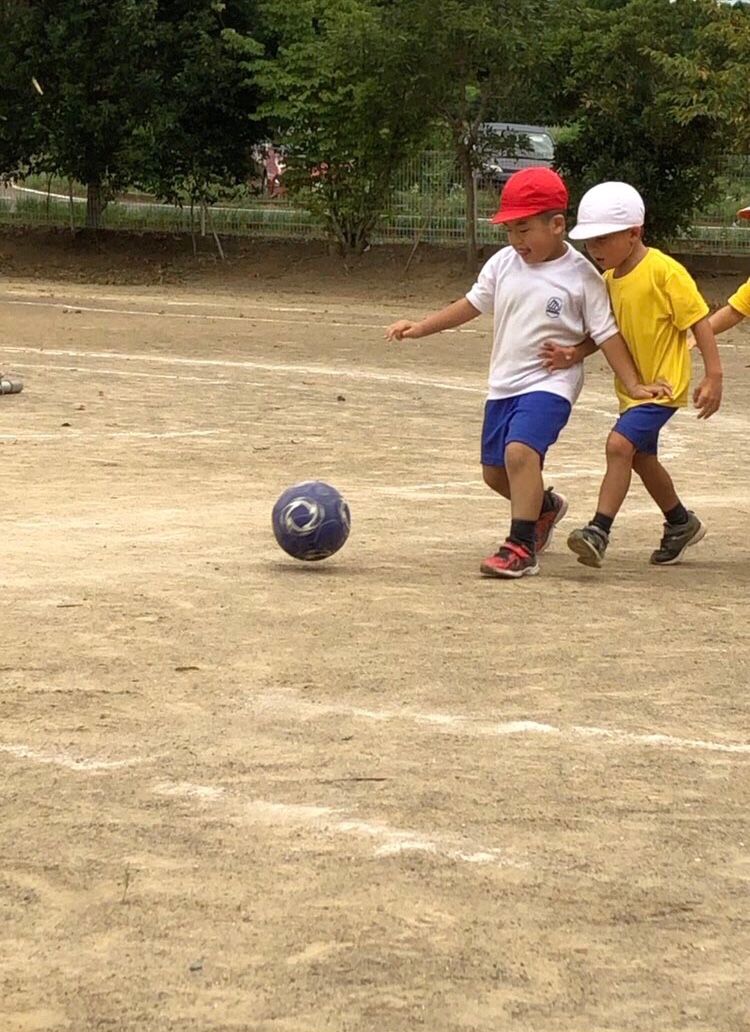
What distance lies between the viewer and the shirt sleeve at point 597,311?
7555mm

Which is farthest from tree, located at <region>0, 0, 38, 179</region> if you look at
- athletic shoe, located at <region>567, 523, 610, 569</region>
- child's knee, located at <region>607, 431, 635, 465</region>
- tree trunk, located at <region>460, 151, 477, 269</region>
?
A: athletic shoe, located at <region>567, 523, 610, 569</region>

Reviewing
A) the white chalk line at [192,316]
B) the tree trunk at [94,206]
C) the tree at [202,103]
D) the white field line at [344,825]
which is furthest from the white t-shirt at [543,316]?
the tree trunk at [94,206]

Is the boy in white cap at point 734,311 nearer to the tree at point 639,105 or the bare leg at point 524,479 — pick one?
the bare leg at point 524,479

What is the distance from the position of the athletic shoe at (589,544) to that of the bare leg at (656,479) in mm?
460

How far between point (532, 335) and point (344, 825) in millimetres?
3711

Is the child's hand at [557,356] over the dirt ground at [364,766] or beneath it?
over

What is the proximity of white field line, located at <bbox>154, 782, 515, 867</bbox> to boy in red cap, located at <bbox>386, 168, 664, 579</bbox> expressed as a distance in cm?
313

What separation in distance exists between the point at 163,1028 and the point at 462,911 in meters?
0.74

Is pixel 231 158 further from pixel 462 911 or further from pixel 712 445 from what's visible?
pixel 462 911

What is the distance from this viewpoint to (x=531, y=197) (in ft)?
24.4

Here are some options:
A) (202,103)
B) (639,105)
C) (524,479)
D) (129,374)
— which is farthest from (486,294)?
(202,103)

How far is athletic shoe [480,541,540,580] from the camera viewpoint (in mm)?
7422

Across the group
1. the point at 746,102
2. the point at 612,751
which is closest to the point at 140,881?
the point at 612,751

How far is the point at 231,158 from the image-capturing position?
3111 cm
